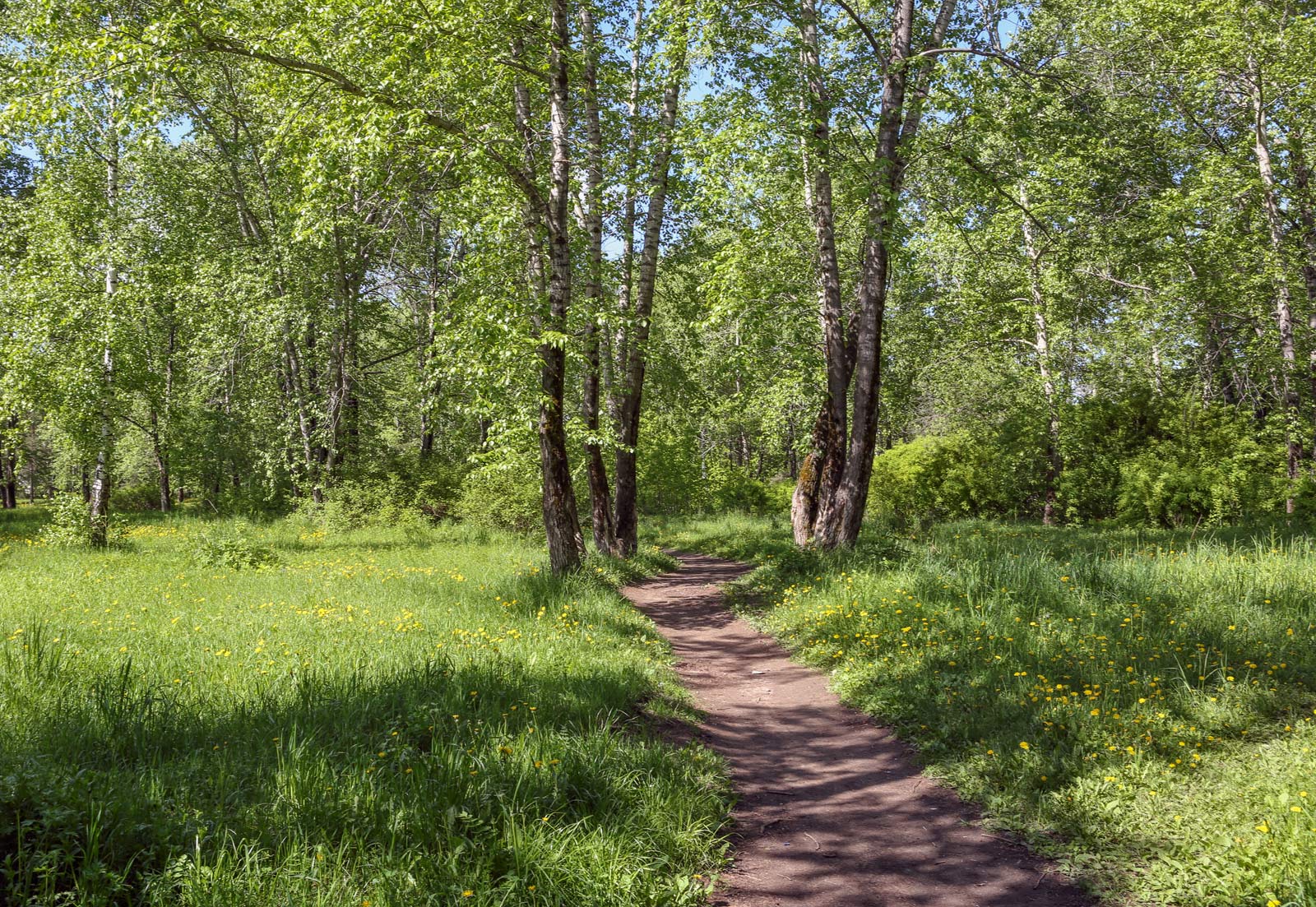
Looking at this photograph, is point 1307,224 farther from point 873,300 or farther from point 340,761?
point 340,761

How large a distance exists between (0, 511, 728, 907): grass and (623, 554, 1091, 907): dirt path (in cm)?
33

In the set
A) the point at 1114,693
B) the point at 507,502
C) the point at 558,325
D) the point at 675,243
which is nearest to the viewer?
the point at 1114,693

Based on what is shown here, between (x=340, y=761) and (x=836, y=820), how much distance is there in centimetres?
294

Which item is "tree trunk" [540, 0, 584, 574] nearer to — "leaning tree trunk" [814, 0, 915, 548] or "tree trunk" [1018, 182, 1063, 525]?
"leaning tree trunk" [814, 0, 915, 548]

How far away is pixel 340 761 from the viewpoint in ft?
13.0

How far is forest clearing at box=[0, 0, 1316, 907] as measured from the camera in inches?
145

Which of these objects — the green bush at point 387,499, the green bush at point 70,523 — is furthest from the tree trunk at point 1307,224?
the green bush at point 70,523

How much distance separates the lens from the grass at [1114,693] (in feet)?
11.7

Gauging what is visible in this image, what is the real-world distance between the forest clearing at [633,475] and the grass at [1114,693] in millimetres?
42

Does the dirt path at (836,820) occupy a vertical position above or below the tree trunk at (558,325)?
below

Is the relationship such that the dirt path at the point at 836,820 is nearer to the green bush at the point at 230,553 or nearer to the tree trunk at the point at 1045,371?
the green bush at the point at 230,553

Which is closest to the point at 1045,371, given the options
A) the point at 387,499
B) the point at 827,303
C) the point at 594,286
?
the point at 827,303

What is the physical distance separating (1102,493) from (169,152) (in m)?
25.1

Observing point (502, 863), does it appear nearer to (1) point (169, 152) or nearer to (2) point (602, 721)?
(2) point (602, 721)
